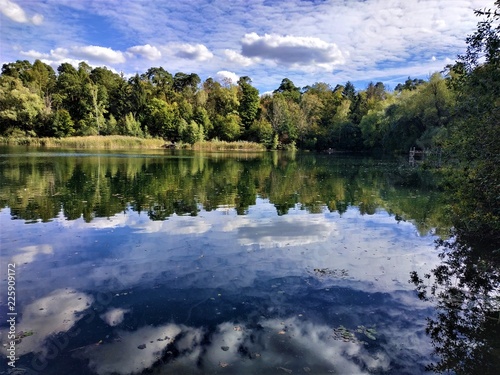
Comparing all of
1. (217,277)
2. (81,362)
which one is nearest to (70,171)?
(217,277)

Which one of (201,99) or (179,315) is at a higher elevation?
(201,99)

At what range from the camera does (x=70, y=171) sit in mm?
24797

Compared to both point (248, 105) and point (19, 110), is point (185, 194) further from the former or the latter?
point (248, 105)

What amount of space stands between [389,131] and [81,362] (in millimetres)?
55827

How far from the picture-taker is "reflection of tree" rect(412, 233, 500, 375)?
471 centimetres

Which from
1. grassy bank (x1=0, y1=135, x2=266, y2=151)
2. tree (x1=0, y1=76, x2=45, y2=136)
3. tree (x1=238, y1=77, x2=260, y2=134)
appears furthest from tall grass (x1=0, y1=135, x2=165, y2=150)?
tree (x1=238, y1=77, x2=260, y2=134)

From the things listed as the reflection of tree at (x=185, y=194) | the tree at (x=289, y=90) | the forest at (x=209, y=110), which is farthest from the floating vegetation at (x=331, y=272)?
the tree at (x=289, y=90)

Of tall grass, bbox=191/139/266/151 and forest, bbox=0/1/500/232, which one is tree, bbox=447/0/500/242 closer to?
forest, bbox=0/1/500/232

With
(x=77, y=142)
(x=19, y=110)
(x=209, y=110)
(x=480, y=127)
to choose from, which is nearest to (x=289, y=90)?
(x=209, y=110)

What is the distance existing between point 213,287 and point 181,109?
75.7 meters

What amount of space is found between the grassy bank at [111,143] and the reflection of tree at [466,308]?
62.6 metres

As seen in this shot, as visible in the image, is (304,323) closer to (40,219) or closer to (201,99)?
(40,219)

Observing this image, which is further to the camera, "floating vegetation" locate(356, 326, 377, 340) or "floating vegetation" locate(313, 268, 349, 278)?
"floating vegetation" locate(313, 268, 349, 278)

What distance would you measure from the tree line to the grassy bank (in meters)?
3.14
